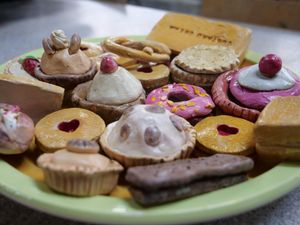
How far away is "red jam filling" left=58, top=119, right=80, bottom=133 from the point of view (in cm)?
73

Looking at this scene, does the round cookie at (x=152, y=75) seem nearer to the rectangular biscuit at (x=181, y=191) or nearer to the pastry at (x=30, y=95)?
the pastry at (x=30, y=95)

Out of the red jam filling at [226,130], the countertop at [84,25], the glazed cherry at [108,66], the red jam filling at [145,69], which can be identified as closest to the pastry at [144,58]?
the red jam filling at [145,69]

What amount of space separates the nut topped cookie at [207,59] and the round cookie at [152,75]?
4cm

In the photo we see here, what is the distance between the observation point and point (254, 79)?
0.80m

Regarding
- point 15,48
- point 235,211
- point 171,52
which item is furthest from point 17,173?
point 15,48

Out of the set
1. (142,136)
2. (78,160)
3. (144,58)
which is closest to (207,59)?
(144,58)

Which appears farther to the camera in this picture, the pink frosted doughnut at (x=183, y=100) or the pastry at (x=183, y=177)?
the pink frosted doughnut at (x=183, y=100)

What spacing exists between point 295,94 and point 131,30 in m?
0.91

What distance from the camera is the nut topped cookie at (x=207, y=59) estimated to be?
0.89 m

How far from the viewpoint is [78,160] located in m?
0.57

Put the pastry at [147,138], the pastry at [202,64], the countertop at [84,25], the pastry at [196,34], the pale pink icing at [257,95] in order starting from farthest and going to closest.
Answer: the countertop at [84,25]
the pastry at [196,34]
the pastry at [202,64]
the pale pink icing at [257,95]
the pastry at [147,138]

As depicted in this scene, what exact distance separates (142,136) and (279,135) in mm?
198

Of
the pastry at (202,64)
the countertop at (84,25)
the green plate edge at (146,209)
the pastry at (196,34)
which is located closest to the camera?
the green plate edge at (146,209)

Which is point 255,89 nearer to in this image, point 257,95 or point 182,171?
point 257,95
